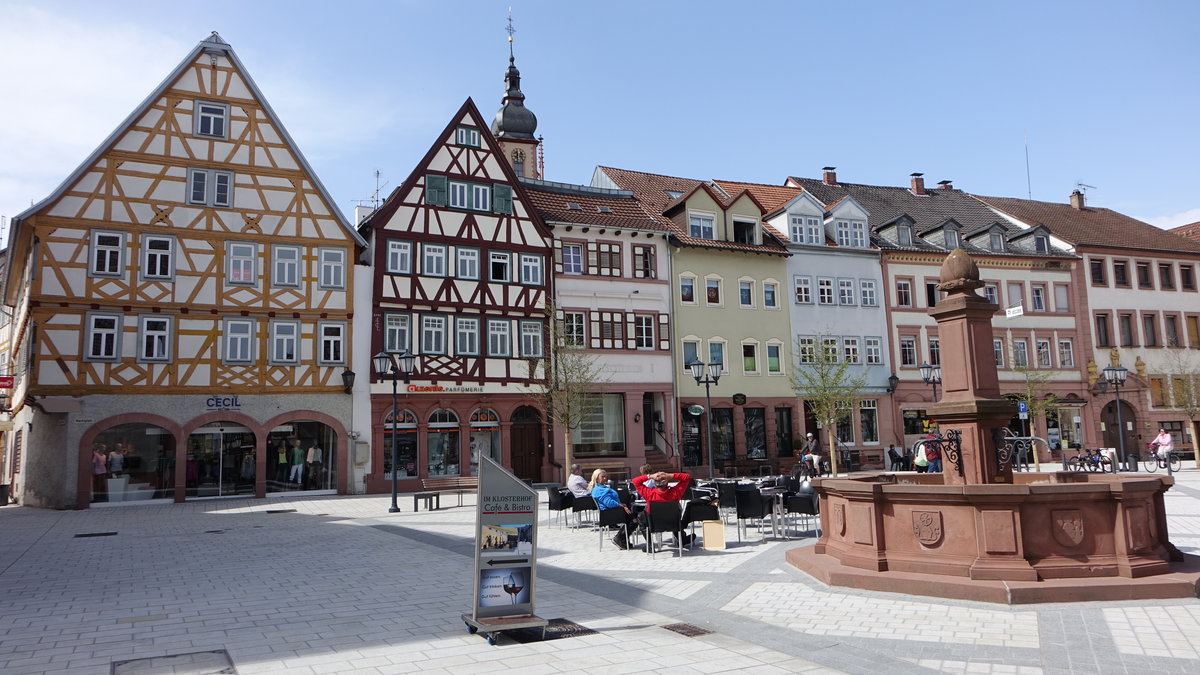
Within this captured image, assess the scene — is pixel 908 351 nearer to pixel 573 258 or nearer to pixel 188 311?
pixel 573 258

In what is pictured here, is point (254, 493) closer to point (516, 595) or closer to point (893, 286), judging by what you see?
point (516, 595)

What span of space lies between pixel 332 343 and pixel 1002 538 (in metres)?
24.1

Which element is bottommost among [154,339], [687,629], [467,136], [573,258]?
[687,629]

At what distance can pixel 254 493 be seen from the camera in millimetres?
27875

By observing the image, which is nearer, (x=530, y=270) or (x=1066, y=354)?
(x=530, y=270)

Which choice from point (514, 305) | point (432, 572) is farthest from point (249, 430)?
point (432, 572)

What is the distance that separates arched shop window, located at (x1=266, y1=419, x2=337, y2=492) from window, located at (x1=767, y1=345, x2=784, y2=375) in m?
19.1

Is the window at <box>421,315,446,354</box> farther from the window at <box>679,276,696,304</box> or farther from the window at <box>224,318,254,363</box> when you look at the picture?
the window at <box>679,276,696,304</box>

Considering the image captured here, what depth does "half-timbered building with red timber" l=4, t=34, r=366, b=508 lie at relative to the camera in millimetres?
25469

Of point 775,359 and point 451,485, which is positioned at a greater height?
point 775,359

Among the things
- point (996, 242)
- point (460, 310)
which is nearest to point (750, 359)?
point (460, 310)

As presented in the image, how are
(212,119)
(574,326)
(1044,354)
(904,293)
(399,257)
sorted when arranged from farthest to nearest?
1. (1044,354)
2. (904,293)
3. (574,326)
4. (399,257)
5. (212,119)

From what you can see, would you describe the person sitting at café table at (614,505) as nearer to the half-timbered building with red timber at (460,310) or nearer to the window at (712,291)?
the half-timbered building with red timber at (460,310)

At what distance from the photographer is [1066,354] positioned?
43.2 metres
